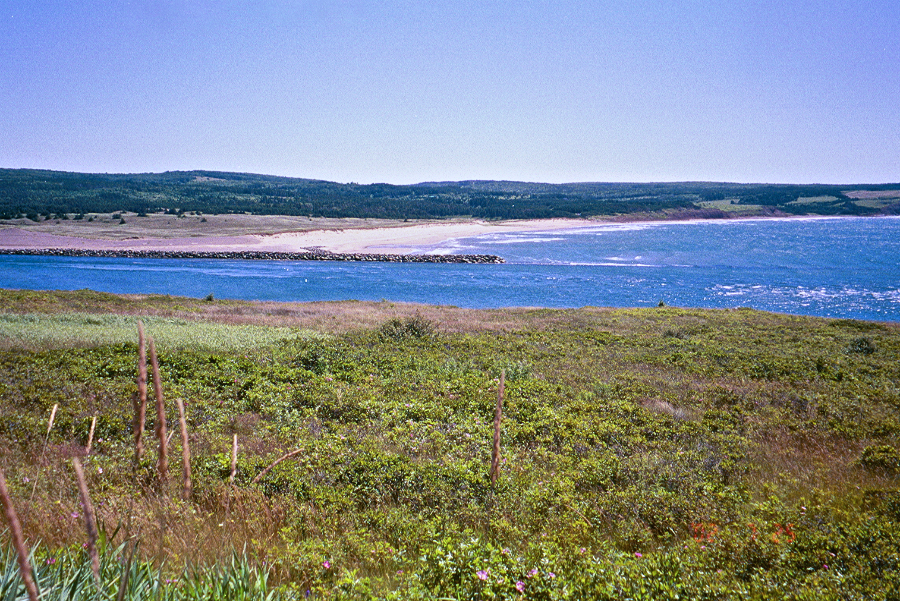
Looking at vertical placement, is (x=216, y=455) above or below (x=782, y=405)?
above

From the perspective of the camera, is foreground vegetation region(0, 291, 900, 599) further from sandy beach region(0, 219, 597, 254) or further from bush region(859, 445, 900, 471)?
sandy beach region(0, 219, 597, 254)

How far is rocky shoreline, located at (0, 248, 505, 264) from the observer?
7712 centimetres

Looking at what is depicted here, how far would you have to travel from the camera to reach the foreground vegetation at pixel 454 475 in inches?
166

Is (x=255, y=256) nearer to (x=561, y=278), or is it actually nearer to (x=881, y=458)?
(x=561, y=278)

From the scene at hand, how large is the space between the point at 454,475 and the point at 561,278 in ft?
186

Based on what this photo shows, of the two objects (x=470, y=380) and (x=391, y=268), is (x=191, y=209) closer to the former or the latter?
(x=391, y=268)

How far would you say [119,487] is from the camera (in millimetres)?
5531

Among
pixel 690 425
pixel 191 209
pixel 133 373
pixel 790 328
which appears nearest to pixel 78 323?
pixel 133 373

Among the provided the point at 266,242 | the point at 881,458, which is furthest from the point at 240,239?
the point at 881,458

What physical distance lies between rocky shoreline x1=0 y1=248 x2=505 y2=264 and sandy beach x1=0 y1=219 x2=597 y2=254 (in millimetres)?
4012

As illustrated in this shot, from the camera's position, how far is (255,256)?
80.1 meters

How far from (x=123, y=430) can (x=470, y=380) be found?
21.8 feet

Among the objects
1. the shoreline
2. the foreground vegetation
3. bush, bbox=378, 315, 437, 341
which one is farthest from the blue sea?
the foreground vegetation

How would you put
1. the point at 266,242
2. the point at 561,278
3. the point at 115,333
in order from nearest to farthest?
the point at 115,333
the point at 561,278
the point at 266,242
